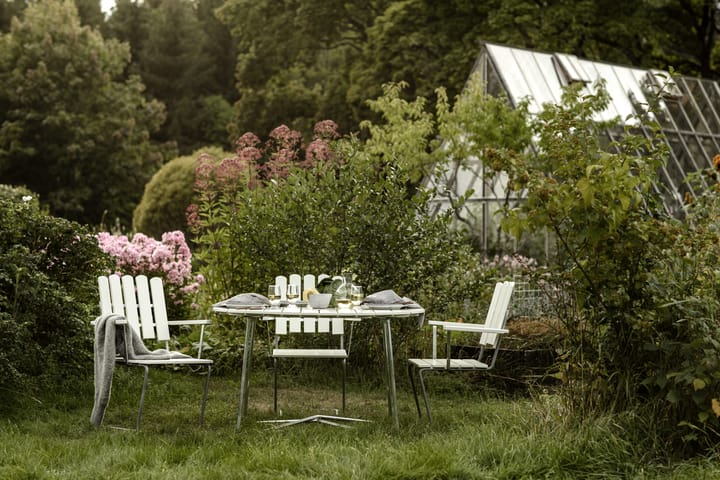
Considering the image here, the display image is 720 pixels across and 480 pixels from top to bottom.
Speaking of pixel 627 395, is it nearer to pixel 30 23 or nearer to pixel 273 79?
pixel 273 79

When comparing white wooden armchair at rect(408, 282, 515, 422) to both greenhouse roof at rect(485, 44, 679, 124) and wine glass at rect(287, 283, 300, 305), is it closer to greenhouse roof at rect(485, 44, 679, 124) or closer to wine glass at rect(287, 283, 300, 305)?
wine glass at rect(287, 283, 300, 305)

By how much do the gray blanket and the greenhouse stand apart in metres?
8.23

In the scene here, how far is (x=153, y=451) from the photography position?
4742mm

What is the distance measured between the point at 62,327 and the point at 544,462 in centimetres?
382

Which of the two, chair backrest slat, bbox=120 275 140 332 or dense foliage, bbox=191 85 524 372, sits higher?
dense foliage, bbox=191 85 524 372

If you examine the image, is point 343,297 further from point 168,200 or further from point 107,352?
point 168,200

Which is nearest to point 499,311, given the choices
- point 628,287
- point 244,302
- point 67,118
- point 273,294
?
point 628,287

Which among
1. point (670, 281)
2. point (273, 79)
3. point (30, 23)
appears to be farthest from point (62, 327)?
point (30, 23)

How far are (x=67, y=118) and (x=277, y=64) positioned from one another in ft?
19.0

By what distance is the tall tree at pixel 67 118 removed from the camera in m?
24.3

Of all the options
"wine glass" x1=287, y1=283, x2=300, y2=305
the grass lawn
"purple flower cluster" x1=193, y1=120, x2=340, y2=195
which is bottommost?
the grass lawn

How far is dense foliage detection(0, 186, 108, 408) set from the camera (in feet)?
20.0

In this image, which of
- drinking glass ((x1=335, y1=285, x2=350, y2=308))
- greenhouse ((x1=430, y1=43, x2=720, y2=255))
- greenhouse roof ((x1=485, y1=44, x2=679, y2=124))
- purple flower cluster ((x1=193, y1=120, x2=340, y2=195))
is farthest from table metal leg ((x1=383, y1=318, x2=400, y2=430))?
greenhouse roof ((x1=485, y1=44, x2=679, y2=124))

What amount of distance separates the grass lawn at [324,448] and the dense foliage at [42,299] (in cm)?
35
